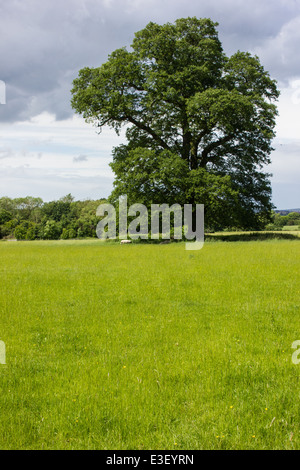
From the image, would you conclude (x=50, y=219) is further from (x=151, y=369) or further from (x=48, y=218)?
(x=151, y=369)

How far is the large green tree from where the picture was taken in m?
34.3

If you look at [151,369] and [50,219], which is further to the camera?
[50,219]

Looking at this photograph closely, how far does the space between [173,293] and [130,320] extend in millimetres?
3108

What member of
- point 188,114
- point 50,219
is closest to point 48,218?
point 50,219

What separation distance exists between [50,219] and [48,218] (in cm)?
355

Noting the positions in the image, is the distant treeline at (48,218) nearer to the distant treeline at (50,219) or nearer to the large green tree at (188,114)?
the distant treeline at (50,219)

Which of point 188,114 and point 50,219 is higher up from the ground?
point 188,114

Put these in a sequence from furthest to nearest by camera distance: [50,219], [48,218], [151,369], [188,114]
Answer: [48,218]
[50,219]
[188,114]
[151,369]

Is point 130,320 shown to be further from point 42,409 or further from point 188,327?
point 42,409

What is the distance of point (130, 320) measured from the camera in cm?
858

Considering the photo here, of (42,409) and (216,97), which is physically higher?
(216,97)

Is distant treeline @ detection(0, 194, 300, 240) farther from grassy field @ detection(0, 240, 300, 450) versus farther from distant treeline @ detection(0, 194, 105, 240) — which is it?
grassy field @ detection(0, 240, 300, 450)

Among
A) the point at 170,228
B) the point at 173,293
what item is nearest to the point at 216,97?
the point at 170,228

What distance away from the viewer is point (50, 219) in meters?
102
